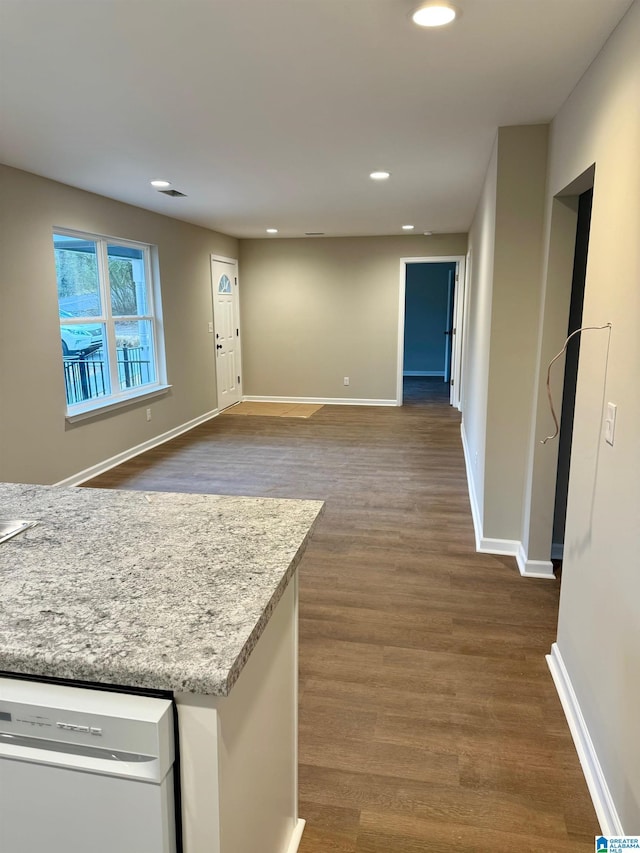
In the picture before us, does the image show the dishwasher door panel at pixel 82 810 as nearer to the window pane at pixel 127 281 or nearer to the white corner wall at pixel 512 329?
the white corner wall at pixel 512 329

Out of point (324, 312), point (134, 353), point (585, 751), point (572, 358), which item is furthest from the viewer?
point (324, 312)

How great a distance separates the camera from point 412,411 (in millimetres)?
7922

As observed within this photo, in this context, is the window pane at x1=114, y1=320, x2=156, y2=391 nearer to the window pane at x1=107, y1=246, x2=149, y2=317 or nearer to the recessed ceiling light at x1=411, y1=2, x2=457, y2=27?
the window pane at x1=107, y1=246, x2=149, y2=317

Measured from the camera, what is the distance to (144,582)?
1.18 metres

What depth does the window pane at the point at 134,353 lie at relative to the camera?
548cm

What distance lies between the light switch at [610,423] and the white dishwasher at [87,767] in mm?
1454

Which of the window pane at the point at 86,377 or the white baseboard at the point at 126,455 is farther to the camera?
the window pane at the point at 86,377

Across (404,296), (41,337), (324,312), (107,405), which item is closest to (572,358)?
(41,337)

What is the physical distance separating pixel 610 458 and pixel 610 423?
108mm

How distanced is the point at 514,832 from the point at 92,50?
297 centimetres

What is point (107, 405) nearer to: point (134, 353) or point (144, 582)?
point (134, 353)

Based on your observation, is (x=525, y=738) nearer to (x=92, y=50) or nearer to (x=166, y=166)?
(x=92, y=50)

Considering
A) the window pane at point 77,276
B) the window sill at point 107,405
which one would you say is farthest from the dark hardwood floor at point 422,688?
the window pane at point 77,276

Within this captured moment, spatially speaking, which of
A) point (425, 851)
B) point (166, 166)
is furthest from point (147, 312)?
point (425, 851)
